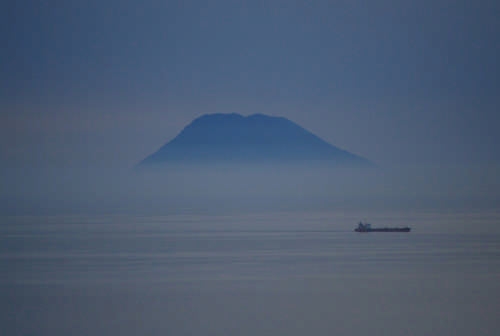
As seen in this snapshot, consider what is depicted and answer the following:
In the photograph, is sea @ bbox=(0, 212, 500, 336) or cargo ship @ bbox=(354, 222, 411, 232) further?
cargo ship @ bbox=(354, 222, 411, 232)

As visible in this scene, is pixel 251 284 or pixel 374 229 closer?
pixel 251 284

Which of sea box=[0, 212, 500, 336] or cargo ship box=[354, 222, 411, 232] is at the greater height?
cargo ship box=[354, 222, 411, 232]

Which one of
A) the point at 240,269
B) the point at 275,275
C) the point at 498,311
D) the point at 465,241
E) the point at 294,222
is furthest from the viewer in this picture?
the point at 294,222

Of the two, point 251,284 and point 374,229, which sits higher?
point 374,229

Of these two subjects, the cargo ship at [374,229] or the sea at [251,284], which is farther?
the cargo ship at [374,229]

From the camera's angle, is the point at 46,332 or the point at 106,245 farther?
the point at 106,245

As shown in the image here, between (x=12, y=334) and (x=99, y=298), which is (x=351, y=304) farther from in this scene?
(x=12, y=334)

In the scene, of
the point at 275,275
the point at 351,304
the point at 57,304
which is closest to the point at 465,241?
the point at 275,275

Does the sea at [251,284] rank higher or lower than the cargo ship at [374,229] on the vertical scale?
lower
